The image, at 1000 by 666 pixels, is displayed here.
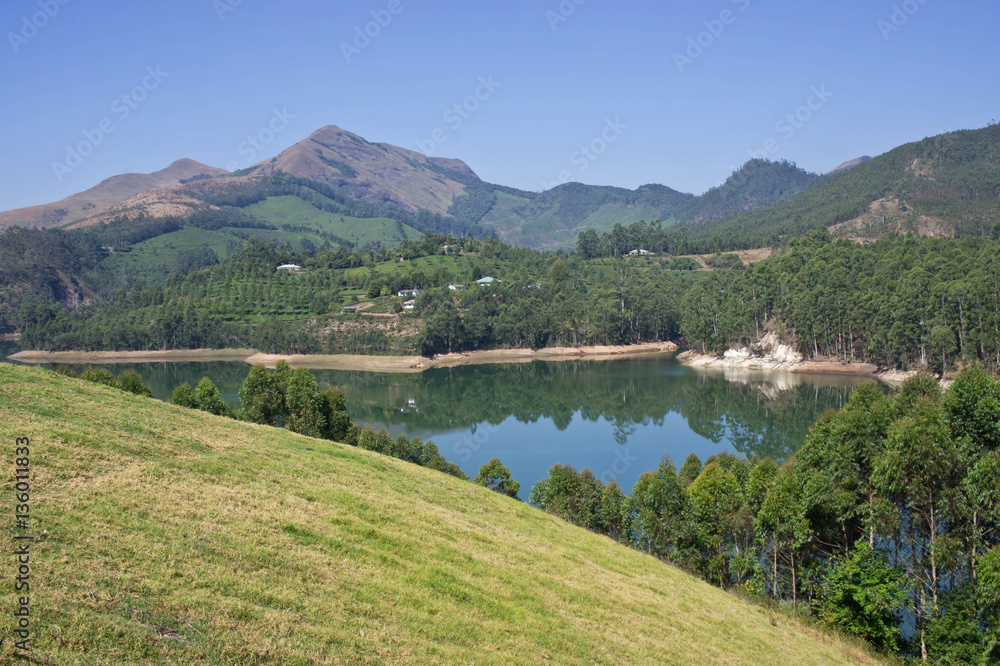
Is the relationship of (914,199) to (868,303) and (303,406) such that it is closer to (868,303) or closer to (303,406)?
(868,303)

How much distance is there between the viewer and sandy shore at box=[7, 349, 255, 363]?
115 metres

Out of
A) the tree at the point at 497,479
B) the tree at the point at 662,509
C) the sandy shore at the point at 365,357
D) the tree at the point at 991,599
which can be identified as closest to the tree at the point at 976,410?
the tree at the point at 991,599

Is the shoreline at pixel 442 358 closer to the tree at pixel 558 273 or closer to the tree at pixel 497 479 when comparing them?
the tree at pixel 558 273

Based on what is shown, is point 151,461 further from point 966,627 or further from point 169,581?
point 966,627

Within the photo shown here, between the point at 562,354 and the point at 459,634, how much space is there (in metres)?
100

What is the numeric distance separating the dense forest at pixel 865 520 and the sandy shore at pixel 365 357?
7452 cm

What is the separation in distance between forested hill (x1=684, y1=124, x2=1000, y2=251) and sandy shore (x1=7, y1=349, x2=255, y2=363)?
4772 inches

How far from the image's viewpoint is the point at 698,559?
26.1 m

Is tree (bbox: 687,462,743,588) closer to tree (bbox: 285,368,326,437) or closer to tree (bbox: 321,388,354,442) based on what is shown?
tree (bbox: 321,388,354,442)

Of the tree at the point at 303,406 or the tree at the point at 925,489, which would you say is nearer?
the tree at the point at 925,489

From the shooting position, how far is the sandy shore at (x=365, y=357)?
103625mm

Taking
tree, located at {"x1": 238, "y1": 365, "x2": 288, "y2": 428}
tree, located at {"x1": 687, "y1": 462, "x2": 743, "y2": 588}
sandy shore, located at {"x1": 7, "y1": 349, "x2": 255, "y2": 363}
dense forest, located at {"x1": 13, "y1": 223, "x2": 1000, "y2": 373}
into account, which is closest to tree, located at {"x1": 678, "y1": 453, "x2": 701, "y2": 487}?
tree, located at {"x1": 687, "y1": 462, "x2": 743, "y2": 588}

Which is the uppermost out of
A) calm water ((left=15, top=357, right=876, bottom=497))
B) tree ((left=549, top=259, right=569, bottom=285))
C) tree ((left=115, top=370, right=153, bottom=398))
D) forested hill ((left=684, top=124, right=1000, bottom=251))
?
forested hill ((left=684, top=124, right=1000, bottom=251))

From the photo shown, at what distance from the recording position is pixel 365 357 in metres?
107
